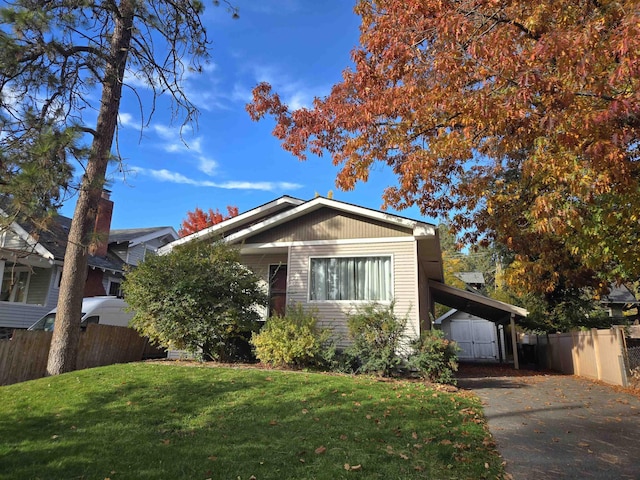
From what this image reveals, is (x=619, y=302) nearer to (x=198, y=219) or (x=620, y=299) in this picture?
(x=620, y=299)

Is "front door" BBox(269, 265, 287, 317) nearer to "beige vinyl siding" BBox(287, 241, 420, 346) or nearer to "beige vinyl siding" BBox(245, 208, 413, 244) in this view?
"beige vinyl siding" BBox(245, 208, 413, 244)

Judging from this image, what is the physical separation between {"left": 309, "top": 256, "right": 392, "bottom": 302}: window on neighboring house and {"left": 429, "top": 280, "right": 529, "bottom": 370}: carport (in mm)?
7313

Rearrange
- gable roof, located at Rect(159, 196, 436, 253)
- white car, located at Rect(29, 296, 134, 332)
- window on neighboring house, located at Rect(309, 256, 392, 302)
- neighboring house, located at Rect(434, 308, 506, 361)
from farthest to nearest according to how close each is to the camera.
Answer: neighboring house, located at Rect(434, 308, 506, 361) → white car, located at Rect(29, 296, 134, 332) → window on neighboring house, located at Rect(309, 256, 392, 302) → gable roof, located at Rect(159, 196, 436, 253)

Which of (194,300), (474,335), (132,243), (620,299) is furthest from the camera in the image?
(620,299)

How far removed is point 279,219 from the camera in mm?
13570

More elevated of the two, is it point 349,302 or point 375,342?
point 349,302

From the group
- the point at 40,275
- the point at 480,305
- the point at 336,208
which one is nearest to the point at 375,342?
the point at 336,208

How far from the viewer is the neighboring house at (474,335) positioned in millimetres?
28062

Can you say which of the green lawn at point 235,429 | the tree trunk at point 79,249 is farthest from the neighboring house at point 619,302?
the tree trunk at point 79,249

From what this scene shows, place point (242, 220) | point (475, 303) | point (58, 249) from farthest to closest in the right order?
1. point (475, 303)
2. point (58, 249)
3. point (242, 220)

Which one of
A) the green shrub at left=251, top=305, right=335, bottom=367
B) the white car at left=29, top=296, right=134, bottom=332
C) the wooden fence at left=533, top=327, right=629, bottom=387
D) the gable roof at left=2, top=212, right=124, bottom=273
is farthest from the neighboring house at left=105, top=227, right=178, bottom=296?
the wooden fence at left=533, top=327, right=629, bottom=387

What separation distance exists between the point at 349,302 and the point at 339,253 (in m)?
1.53

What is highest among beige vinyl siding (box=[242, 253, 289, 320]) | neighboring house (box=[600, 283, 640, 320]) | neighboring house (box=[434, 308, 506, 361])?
neighboring house (box=[600, 283, 640, 320])

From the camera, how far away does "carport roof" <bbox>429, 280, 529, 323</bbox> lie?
18250 millimetres
